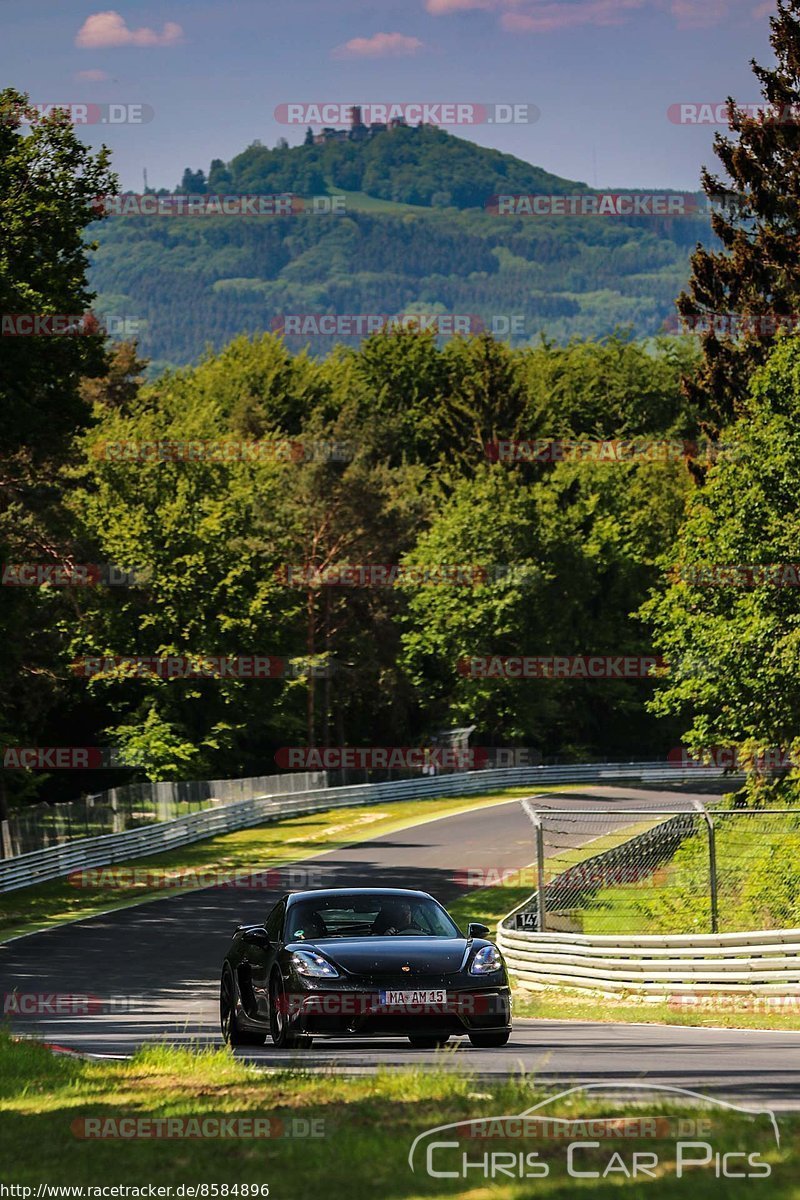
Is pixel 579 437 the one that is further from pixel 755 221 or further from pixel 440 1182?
pixel 440 1182

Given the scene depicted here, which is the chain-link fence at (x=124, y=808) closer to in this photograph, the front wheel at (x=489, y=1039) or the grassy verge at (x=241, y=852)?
the grassy verge at (x=241, y=852)

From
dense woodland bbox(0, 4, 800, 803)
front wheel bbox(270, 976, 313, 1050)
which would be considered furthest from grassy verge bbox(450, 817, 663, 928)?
front wheel bbox(270, 976, 313, 1050)

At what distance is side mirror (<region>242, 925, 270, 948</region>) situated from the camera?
13773mm

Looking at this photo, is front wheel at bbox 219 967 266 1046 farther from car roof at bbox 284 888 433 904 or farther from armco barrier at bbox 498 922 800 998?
armco barrier at bbox 498 922 800 998

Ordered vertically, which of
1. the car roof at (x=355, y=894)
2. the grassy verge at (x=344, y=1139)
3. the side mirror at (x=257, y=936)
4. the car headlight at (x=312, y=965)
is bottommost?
the side mirror at (x=257, y=936)

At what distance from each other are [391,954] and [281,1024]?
989mm

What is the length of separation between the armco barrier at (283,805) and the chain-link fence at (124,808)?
11.7 inches

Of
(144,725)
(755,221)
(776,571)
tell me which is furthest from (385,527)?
(776,571)

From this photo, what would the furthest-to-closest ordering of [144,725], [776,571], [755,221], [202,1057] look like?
[144,725] → [755,221] → [776,571] → [202,1057]

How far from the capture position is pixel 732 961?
1906 centimetres

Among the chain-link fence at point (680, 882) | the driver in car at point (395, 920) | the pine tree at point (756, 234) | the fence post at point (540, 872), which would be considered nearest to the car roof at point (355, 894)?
the driver in car at point (395, 920)

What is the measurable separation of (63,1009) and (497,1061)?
9.81m

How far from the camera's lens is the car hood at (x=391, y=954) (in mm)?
12789

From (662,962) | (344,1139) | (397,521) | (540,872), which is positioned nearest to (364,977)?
(344,1139)
